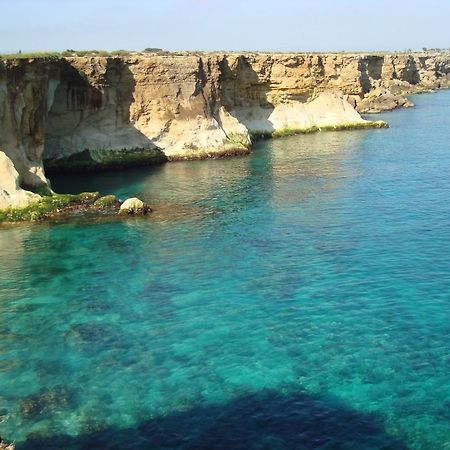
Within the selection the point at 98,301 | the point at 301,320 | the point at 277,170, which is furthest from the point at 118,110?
the point at 301,320

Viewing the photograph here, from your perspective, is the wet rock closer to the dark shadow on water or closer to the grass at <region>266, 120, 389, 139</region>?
the dark shadow on water

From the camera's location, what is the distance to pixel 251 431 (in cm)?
1711

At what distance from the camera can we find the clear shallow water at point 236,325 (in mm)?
17641

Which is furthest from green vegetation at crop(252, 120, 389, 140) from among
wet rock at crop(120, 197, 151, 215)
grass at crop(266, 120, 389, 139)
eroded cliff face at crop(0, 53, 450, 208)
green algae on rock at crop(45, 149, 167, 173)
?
wet rock at crop(120, 197, 151, 215)

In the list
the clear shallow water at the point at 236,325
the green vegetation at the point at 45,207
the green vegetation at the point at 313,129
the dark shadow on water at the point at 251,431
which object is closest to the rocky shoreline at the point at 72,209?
the green vegetation at the point at 45,207

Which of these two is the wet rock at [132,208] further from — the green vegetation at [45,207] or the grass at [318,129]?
the grass at [318,129]

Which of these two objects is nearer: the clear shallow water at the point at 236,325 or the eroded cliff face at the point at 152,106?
the clear shallow water at the point at 236,325

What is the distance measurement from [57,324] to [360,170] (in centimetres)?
Answer: 3623

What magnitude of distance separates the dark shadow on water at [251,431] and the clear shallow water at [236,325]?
0.05m

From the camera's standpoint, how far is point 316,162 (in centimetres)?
5941

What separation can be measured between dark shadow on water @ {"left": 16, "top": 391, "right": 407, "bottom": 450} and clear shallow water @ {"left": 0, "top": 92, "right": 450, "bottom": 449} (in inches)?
2.1

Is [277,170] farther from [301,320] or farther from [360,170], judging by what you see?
[301,320]

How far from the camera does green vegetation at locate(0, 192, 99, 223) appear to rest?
3922 cm

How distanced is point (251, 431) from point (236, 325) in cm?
718
